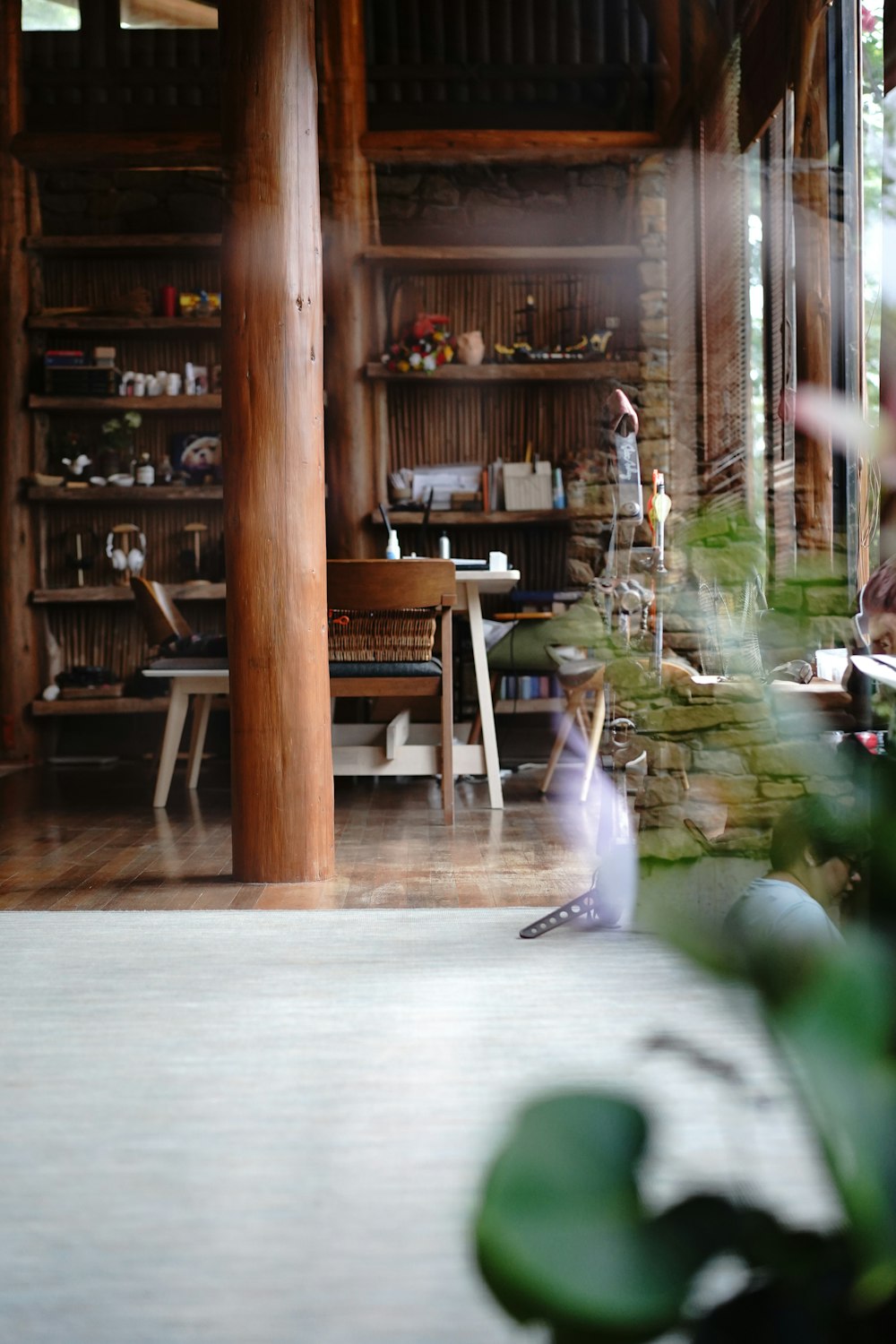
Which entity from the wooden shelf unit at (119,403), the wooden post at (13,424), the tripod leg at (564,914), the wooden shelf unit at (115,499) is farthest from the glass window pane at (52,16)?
the tripod leg at (564,914)

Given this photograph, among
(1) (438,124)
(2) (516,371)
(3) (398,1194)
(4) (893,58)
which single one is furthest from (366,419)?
(3) (398,1194)

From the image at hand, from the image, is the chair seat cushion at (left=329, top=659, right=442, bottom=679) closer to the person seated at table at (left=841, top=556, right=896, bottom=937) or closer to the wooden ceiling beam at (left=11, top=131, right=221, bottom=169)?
the wooden ceiling beam at (left=11, top=131, right=221, bottom=169)

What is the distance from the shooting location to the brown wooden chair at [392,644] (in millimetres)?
4445

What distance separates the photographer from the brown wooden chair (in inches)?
175

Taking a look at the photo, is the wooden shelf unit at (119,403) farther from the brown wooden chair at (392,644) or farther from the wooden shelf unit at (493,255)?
the brown wooden chair at (392,644)

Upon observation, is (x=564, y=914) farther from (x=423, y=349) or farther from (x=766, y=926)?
(x=423, y=349)

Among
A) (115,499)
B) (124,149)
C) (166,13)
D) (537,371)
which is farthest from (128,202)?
(537,371)

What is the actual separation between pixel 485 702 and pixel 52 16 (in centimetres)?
543

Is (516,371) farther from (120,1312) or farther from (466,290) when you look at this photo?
(120,1312)

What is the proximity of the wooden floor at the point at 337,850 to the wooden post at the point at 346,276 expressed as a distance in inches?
71.4

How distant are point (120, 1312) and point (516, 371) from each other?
638cm

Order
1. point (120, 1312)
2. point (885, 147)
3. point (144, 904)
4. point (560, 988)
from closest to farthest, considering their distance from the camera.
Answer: point (120, 1312) < point (560, 988) < point (144, 904) < point (885, 147)

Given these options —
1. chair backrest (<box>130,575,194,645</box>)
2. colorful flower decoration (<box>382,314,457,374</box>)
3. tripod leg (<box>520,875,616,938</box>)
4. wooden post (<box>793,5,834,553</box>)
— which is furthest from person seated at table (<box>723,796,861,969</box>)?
colorful flower decoration (<box>382,314,457,374</box>)

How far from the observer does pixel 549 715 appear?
290 inches
